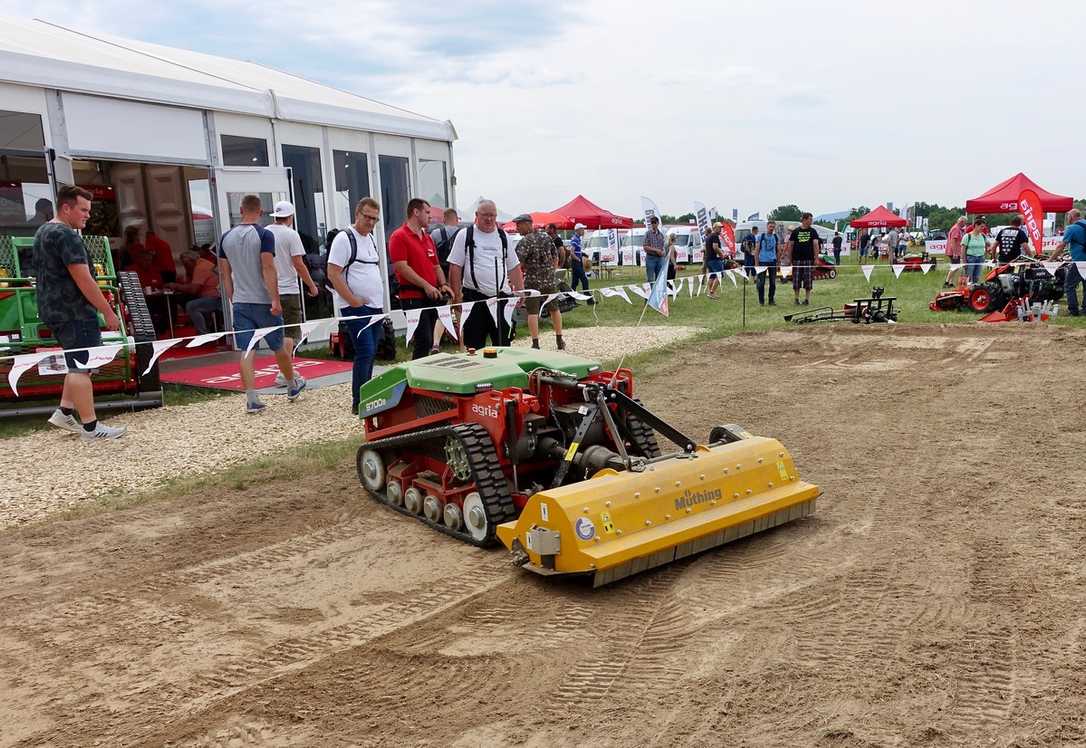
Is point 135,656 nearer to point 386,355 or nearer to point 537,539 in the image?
point 537,539

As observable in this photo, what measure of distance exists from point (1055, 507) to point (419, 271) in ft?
18.1

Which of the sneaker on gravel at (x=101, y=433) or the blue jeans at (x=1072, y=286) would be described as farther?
the blue jeans at (x=1072, y=286)

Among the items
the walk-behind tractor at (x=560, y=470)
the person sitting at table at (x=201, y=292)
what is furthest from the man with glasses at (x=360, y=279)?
the person sitting at table at (x=201, y=292)

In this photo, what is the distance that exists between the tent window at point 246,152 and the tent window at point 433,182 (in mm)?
3151

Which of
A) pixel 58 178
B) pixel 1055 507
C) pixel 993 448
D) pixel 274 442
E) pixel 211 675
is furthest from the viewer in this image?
pixel 58 178

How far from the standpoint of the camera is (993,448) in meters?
6.14

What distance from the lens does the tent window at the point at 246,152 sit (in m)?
11.3

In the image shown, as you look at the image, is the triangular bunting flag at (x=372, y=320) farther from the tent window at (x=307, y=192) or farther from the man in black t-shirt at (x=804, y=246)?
the man in black t-shirt at (x=804, y=246)

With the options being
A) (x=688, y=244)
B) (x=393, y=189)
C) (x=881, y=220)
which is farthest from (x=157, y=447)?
(x=881, y=220)

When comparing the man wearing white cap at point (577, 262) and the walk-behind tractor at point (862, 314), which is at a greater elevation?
the man wearing white cap at point (577, 262)

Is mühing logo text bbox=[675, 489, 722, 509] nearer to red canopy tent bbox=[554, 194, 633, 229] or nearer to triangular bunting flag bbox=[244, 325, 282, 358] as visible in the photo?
triangular bunting flag bbox=[244, 325, 282, 358]

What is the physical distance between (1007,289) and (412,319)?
423 inches

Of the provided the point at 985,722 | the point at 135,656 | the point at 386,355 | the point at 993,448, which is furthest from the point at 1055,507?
the point at 386,355

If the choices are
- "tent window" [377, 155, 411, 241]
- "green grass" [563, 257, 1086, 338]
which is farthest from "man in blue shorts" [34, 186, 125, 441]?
"tent window" [377, 155, 411, 241]
